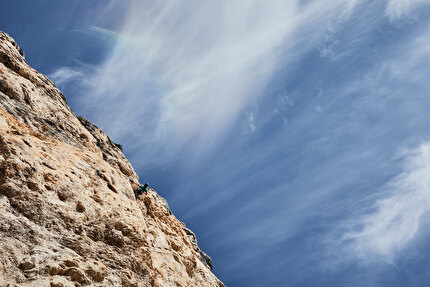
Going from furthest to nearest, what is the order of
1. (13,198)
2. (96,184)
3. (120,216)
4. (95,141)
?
(95,141) → (96,184) → (120,216) → (13,198)

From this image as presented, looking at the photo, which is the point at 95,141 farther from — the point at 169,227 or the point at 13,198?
the point at 13,198

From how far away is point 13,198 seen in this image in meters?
17.6

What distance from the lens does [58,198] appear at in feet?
65.9

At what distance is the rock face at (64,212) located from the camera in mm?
16781

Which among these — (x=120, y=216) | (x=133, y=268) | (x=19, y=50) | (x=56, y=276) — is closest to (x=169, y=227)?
(x=120, y=216)

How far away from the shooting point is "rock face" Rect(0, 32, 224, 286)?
661 inches

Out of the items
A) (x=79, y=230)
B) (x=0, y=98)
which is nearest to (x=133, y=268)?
(x=79, y=230)

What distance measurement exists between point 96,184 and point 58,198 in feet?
15.1

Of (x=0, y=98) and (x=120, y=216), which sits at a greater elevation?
(x=0, y=98)

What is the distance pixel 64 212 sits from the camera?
64.0 feet

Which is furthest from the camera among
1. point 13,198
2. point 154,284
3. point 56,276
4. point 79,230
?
point 154,284

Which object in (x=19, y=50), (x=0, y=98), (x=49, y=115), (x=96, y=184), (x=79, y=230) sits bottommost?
(x=79, y=230)

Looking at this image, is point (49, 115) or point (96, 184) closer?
point (96, 184)

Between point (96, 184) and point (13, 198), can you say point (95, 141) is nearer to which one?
point (96, 184)
